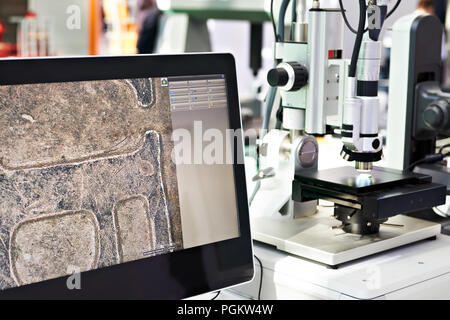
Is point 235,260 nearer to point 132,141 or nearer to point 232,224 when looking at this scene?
point 232,224

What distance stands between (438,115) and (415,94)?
13cm

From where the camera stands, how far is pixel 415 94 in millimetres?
1515

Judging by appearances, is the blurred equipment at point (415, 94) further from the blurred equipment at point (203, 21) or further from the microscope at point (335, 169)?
the blurred equipment at point (203, 21)

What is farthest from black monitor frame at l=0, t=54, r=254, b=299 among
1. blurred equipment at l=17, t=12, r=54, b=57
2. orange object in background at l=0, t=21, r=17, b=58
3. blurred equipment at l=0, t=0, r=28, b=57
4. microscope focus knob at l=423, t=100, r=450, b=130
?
blurred equipment at l=0, t=0, r=28, b=57

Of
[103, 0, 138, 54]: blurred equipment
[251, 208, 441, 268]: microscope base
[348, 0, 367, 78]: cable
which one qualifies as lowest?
→ [251, 208, 441, 268]: microscope base

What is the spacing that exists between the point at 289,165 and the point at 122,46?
3167mm

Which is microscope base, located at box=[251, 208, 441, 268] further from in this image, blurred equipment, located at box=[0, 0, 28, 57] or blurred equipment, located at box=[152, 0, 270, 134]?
blurred equipment, located at box=[0, 0, 28, 57]

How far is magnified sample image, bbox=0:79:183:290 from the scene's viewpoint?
0.83 meters

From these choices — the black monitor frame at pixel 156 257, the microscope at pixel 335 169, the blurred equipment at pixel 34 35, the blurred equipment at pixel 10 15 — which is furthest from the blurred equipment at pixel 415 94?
the blurred equipment at pixel 10 15

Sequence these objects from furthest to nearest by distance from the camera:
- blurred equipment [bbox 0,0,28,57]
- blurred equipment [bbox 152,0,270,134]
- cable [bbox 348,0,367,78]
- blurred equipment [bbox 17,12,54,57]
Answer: blurred equipment [bbox 0,0,28,57] → blurred equipment [bbox 17,12,54,57] → blurred equipment [bbox 152,0,270,134] → cable [bbox 348,0,367,78]

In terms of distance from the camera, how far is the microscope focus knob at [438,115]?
1.40m

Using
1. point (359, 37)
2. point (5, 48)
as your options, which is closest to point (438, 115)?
point (359, 37)

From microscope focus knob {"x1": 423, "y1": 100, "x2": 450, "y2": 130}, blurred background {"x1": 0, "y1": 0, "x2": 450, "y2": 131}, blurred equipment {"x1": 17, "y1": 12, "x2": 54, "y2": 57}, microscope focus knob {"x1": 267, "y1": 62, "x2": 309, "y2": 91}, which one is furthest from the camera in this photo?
blurred equipment {"x1": 17, "y1": 12, "x2": 54, "y2": 57}

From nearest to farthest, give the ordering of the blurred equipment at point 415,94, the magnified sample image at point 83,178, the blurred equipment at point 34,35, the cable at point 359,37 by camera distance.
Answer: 1. the magnified sample image at point 83,178
2. the cable at point 359,37
3. the blurred equipment at point 415,94
4. the blurred equipment at point 34,35
